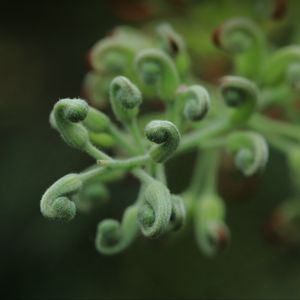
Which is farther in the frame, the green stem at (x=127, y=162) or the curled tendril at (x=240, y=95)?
the curled tendril at (x=240, y=95)

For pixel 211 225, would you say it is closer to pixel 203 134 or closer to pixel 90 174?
pixel 203 134

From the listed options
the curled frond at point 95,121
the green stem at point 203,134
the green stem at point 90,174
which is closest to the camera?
the green stem at point 90,174

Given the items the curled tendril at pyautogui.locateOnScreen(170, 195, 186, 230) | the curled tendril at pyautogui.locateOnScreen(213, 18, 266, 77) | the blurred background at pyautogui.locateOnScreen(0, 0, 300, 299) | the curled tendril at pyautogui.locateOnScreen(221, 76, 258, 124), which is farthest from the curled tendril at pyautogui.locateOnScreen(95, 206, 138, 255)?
the blurred background at pyautogui.locateOnScreen(0, 0, 300, 299)

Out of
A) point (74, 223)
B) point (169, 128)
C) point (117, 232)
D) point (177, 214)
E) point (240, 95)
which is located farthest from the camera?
point (74, 223)

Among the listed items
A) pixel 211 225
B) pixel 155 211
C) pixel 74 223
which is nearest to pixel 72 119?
pixel 155 211

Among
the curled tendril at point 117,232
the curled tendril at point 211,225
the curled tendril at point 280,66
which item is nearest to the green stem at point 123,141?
the curled tendril at point 117,232

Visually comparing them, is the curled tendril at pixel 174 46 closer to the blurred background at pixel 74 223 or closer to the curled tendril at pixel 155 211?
the curled tendril at pixel 155 211

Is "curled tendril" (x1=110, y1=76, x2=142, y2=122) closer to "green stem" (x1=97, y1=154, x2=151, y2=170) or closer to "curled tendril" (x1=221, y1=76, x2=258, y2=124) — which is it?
"green stem" (x1=97, y1=154, x2=151, y2=170)
